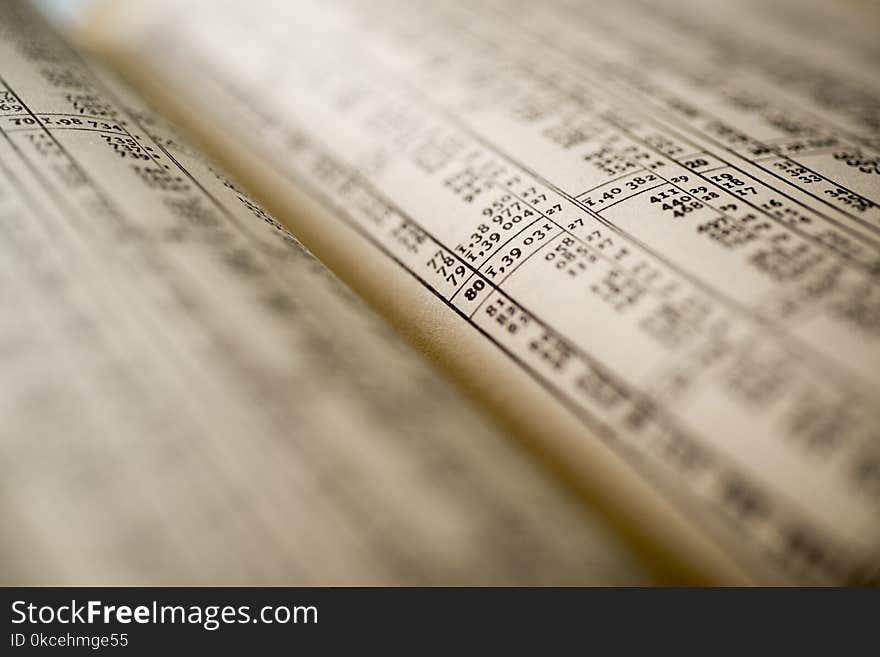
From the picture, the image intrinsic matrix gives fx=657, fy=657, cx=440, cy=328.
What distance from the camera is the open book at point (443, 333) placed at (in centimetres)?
26

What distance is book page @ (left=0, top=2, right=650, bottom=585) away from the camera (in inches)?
9.9

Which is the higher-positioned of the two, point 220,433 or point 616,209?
point 616,209

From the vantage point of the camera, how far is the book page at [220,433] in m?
0.25

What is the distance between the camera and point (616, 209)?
1.32 ft

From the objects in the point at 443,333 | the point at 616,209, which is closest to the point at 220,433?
the point at 443,333

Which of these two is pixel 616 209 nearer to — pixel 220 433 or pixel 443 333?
pixel 443 333

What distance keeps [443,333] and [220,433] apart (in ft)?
0.52

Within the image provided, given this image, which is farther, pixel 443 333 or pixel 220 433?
pixel 443 333

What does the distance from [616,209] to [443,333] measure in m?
0.13

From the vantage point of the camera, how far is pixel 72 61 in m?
0.52

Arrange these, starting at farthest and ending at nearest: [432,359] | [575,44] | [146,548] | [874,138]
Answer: [575,44], [874,138], [432,359], [146,548]
